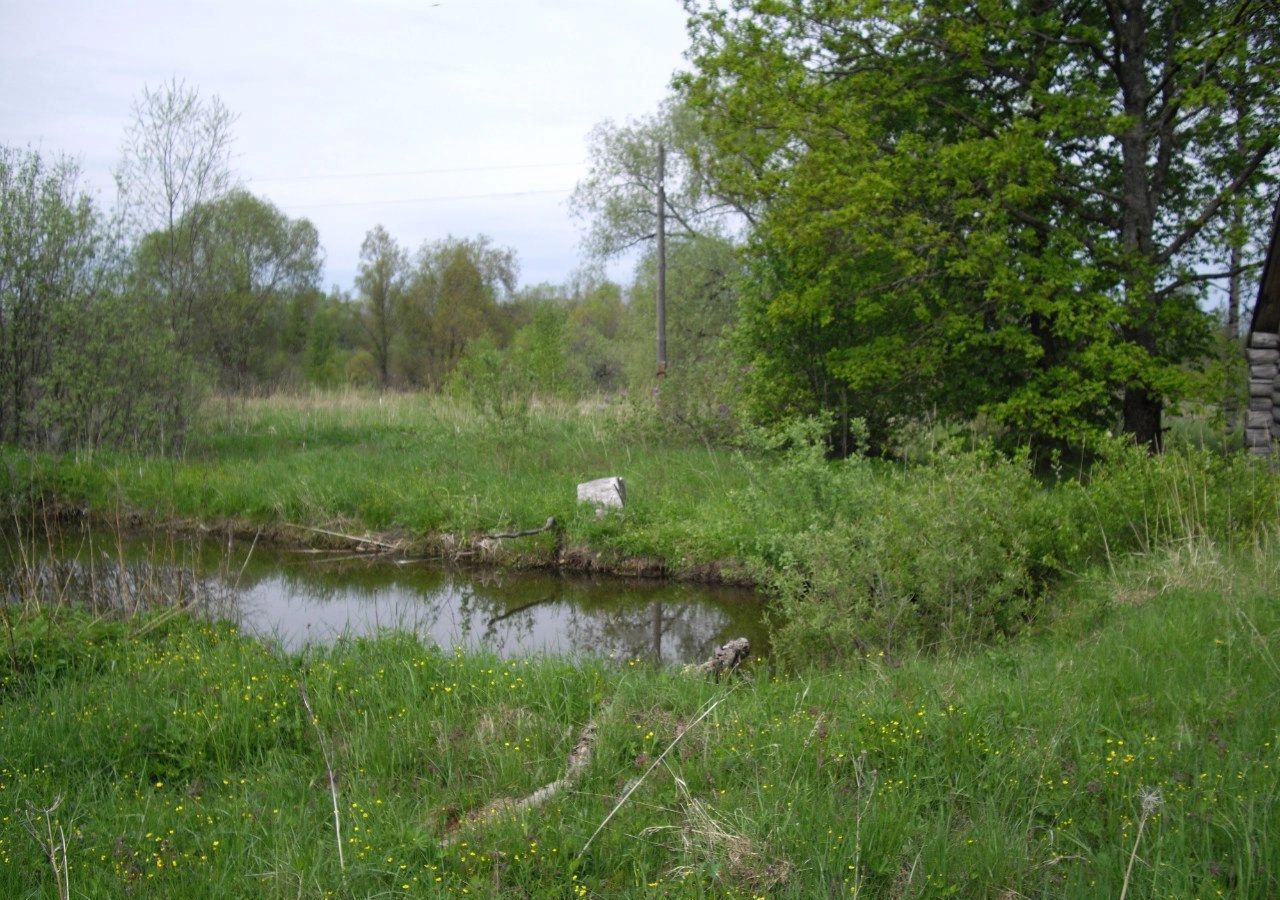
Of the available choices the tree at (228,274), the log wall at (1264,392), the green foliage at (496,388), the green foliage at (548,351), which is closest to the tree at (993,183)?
the log wall at (1264,392)

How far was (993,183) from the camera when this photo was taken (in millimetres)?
13281

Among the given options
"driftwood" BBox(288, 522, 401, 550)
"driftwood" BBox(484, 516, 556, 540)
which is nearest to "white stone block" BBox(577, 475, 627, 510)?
"driftwood" BBox(484, 516, 556, 540)

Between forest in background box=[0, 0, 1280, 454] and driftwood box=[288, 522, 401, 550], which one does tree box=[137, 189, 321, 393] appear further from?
driftwood box=[288, 522, 401, 550]

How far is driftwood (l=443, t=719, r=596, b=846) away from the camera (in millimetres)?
4094

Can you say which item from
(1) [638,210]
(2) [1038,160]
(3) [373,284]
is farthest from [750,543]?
(3) [373,284]

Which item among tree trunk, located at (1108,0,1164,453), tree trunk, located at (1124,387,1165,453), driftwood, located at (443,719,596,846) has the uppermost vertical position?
tree trunk, located at (1108,0,1164,453)

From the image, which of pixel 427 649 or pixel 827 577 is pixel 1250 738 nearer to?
pixel 827 577

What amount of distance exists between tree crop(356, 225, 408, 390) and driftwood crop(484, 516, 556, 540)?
2753 centimetres

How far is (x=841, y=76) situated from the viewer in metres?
14.9

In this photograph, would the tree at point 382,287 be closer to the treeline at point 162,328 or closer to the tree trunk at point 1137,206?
the treeline at point 162,328

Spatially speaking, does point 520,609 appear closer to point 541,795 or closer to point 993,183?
point 541,795

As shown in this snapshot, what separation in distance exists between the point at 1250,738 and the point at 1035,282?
10.3 metres

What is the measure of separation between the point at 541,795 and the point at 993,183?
11519mm

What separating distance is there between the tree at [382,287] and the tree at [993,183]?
25.5 metres
